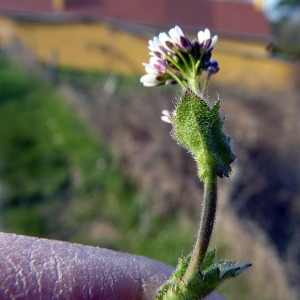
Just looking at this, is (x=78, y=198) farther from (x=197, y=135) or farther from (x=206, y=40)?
(x=197, y=135)

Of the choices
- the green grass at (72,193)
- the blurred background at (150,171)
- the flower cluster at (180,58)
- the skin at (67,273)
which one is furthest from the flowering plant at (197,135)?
the green grass at (72,193)

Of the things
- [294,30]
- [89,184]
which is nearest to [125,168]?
[89,184]

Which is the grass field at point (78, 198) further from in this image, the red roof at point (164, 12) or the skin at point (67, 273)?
the red roof at point (164, 12)

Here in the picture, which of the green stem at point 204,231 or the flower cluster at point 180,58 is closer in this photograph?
the green stem at point 204,231

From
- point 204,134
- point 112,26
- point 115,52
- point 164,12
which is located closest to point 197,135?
point 204,134

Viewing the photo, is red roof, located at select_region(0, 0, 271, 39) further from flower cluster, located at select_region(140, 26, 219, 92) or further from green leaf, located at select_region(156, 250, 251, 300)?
green leaf, located at select_region(156, 250, 251, 300)

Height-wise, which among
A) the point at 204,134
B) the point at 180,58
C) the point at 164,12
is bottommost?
the point at 204,134

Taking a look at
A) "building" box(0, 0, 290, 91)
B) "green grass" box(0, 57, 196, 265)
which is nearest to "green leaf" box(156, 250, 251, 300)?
"green grass" box(0, 57, 196, 265)
